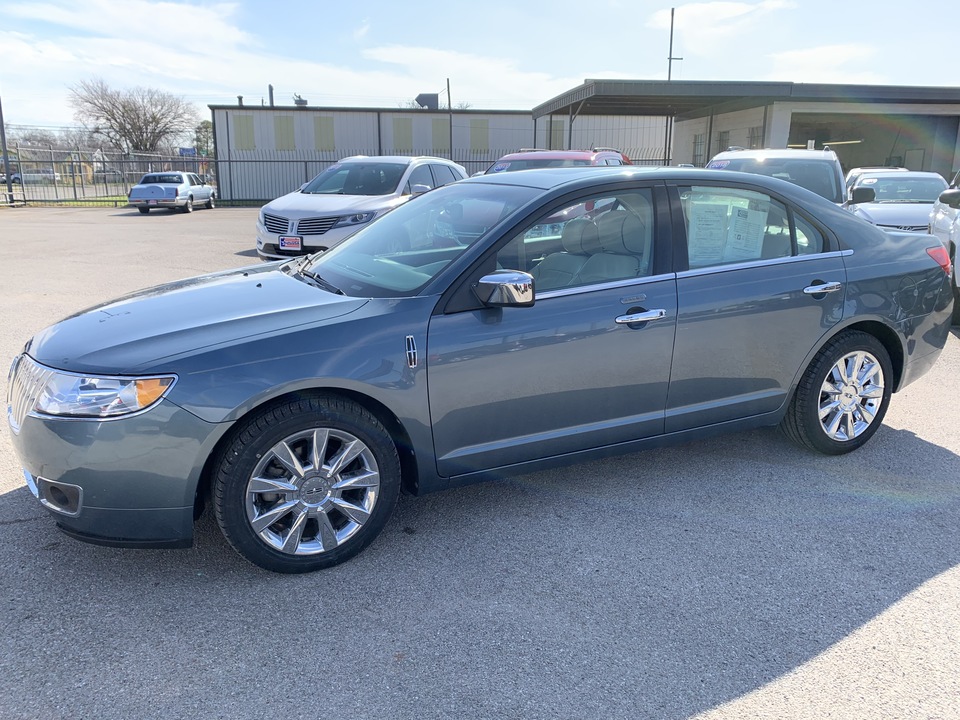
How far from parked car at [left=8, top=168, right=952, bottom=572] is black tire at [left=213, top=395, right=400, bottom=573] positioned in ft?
0.03

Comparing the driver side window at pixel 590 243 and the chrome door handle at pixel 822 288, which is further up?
the driver side window at pixel 590 243

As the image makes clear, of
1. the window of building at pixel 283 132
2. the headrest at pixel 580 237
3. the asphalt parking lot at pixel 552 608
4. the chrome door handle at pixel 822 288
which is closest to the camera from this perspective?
the asphalt parking lot at pixel 552 608

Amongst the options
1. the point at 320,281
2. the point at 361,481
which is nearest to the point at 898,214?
the point at 320,281

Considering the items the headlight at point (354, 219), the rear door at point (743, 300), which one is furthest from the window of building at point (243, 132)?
the rear door at point (743, 300)

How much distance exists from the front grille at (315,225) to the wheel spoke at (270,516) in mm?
7902

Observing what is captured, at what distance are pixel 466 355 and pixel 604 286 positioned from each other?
0.83 metres

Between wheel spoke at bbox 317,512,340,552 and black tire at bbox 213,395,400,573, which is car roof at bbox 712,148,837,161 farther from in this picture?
wheel spoke at bbox 317,512,340,552

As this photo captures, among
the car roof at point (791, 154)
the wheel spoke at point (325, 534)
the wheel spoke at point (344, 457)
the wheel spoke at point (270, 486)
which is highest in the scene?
the car roof at point (791, 154)

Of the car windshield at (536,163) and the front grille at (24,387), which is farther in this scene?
the car windshield at (536,163)

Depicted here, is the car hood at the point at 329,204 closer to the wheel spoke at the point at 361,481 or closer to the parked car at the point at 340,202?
the parked car at the point at 340,202

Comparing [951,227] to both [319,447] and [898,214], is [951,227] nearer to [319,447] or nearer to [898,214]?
[898,214]

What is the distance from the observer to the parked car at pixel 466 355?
9.56 feet

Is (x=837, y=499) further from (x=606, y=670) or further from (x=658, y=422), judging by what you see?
(x=606, y=670)

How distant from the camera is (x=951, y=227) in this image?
8.02 m
